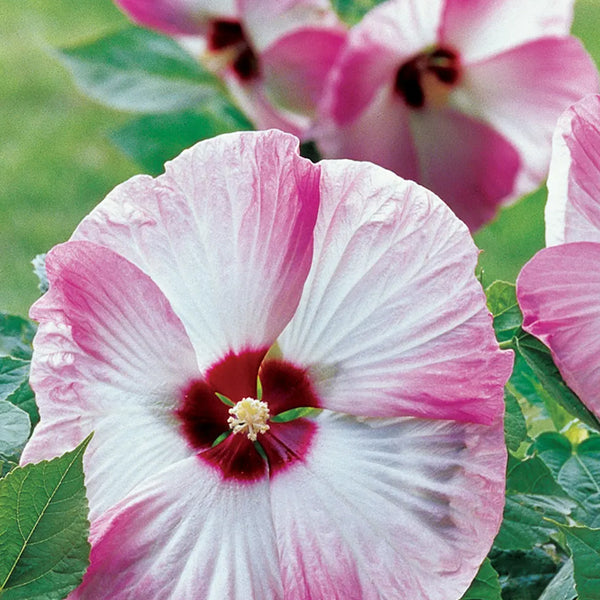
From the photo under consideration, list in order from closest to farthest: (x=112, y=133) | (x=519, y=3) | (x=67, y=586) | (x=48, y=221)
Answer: (x=67, y=586)
(x=519, y=3)
(x=112, y=133)
(x=48, y=221)

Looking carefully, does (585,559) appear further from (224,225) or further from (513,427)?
(224,225)

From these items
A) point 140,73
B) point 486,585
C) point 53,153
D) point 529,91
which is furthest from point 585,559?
point 53,153

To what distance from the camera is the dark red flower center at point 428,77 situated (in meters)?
1.07

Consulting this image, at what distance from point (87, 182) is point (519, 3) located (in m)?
1.35

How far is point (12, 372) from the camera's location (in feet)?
1.49

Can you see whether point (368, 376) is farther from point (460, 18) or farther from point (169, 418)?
point (460, 18)

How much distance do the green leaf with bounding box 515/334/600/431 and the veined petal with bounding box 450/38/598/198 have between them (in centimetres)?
57

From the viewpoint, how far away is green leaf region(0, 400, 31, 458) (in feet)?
1.36

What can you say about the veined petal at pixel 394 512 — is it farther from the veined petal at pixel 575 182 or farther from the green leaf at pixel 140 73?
the green leaf at pixel 140 73

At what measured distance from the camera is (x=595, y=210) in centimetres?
43

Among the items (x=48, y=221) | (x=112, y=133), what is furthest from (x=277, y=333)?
(x=48, y=221)

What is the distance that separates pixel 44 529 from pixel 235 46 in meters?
0.89

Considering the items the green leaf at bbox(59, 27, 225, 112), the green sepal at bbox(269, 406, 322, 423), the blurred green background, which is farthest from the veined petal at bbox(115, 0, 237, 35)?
the green sepal at bbox(269, 406, 322, 423)

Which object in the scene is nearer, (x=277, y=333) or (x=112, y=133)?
(x=277, y=333)
